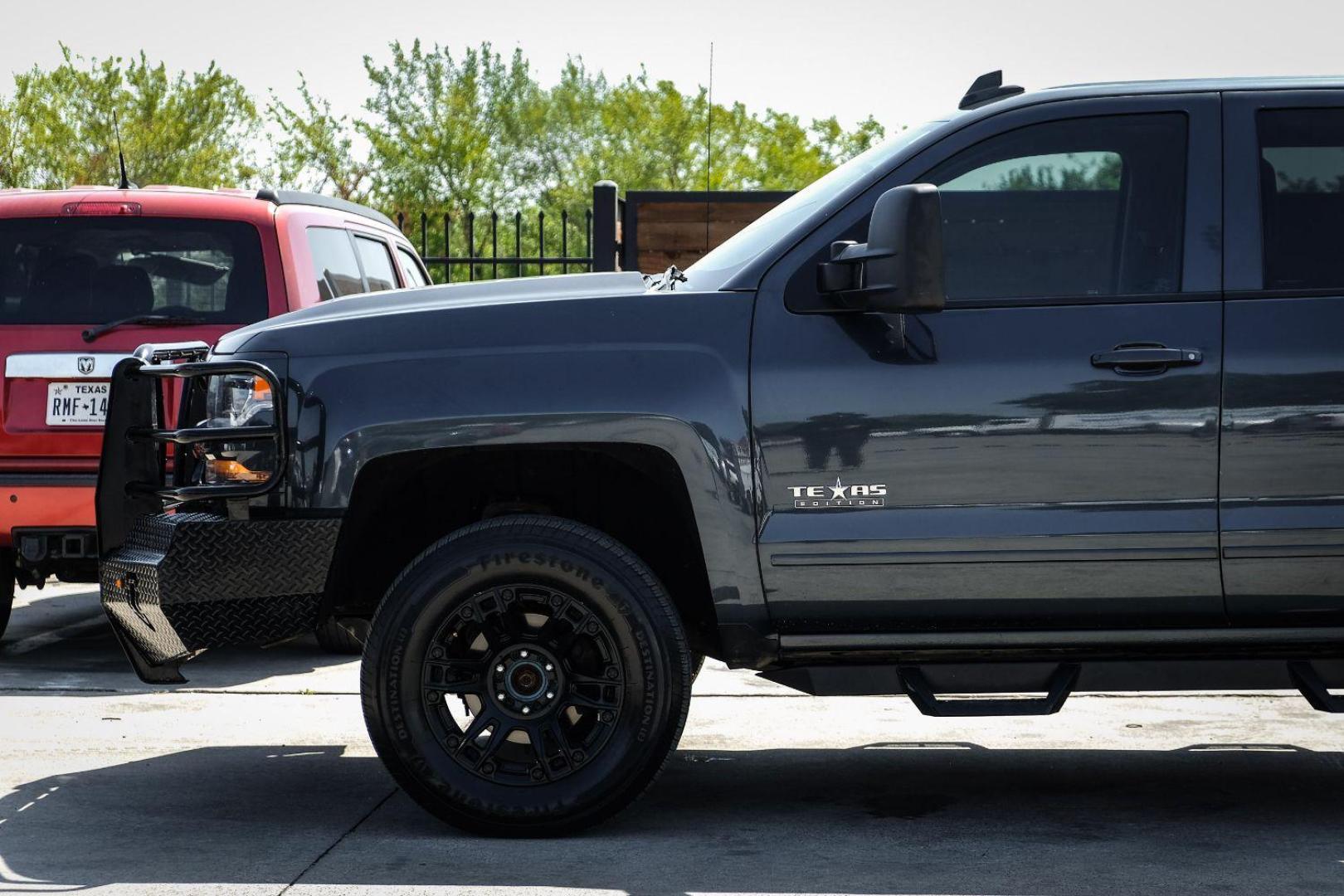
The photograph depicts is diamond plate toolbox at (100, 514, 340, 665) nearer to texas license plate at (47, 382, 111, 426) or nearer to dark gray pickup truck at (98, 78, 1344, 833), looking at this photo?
dark gray pickup truck at (98, 78, 1344, 833)

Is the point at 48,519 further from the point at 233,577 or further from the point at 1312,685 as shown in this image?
the point at 1312,685

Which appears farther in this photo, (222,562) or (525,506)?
(525,506)

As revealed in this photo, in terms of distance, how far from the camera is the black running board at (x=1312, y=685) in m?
4.55

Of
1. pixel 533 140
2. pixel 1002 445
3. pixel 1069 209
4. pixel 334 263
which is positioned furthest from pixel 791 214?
pixel 533 140

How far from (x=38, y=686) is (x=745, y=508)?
12.8 ft

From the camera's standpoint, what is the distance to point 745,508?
450 centimetres

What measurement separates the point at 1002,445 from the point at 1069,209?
2.38ft

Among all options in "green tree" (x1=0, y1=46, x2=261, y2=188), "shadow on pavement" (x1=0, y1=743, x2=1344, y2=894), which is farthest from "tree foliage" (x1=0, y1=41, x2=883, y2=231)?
"shadow on pavement" (x1=0, y1=743, x2=1344, y2=894)

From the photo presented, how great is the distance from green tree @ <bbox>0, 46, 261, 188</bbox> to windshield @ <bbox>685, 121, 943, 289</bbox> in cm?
2977

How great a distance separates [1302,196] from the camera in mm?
4668

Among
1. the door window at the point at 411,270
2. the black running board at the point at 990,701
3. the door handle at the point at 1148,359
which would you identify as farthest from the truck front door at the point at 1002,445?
the door window at the point at 411,270

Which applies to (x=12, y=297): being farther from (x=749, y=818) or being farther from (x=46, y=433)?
(x=749, y=818)

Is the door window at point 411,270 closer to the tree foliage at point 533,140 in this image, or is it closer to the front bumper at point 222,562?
the front bumper at point 222,562

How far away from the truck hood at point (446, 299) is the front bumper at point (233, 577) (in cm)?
55
